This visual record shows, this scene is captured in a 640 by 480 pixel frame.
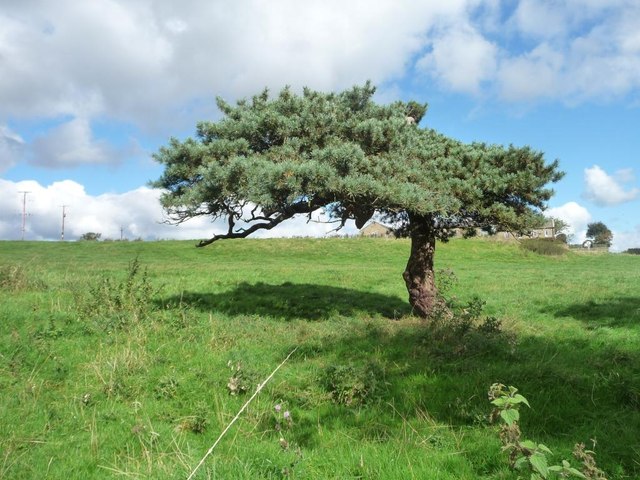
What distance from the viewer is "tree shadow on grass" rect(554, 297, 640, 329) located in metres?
14.3

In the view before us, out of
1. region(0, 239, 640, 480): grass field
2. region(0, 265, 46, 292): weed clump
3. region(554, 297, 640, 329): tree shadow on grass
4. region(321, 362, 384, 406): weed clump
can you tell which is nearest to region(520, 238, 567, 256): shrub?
region(554, 297, 640, 329): tree shadow on grass

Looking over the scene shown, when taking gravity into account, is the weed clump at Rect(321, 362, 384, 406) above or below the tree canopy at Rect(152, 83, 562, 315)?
below

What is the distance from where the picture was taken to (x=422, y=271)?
15484 millimetres

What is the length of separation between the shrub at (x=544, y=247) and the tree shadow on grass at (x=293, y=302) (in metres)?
45.4

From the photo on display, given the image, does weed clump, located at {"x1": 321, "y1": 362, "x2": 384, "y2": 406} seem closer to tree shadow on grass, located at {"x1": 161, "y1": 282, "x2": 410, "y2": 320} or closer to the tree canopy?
the tree canopy

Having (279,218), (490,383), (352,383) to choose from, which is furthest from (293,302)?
(490,383)

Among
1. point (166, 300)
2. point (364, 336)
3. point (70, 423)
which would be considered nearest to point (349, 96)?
point (364, 336)

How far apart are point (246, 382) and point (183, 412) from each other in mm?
1191

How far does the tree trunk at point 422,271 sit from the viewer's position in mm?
15289

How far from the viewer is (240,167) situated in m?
12.4

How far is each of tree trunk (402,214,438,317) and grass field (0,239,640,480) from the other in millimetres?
1105

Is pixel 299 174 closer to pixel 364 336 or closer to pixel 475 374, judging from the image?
pixel 364 336

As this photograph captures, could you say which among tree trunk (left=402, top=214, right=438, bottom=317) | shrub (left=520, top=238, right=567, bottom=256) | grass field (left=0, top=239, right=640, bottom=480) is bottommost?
grass field (left=0, top=239, right=640, bottom=480)

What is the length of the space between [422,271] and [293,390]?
27.1 ft
